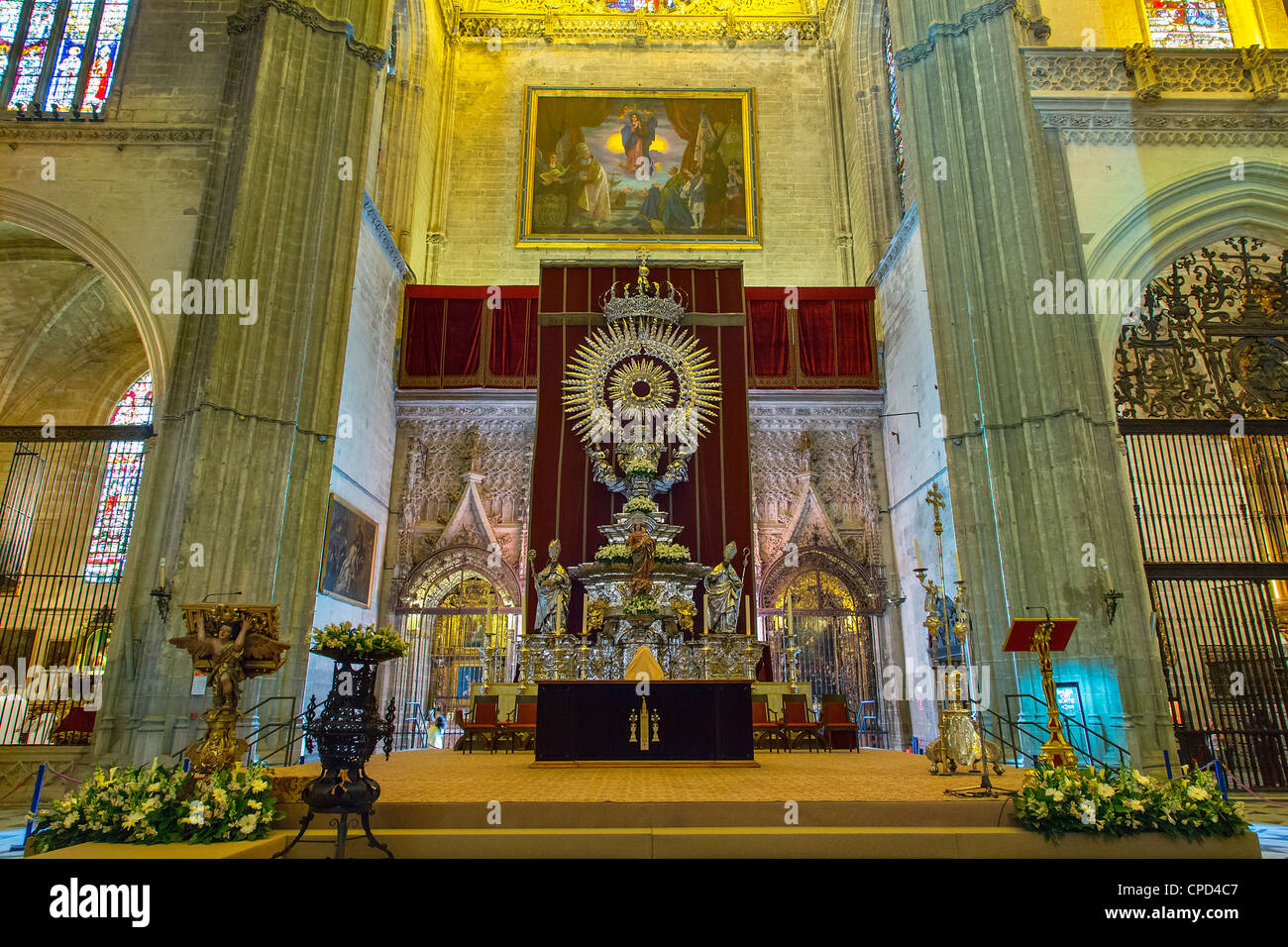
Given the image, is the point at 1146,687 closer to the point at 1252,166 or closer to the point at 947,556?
the point at 947,556

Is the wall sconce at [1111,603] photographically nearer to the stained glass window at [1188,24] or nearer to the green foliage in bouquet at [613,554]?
the green foliage in bouquet at [613,554]

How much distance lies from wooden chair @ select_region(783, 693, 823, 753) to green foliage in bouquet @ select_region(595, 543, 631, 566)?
3.08 m

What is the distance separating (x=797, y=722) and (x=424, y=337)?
9778mm

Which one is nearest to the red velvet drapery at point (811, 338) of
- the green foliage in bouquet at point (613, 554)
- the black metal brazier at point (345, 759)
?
the green foliage in bouquet at point (613, 554)

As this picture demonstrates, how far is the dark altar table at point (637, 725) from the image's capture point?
27.1 ft

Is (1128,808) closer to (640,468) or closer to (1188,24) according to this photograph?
(640,468)

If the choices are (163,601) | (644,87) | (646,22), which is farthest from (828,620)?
(646,22)

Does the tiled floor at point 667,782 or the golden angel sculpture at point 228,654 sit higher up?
the golden angel sculpture at point 228,654

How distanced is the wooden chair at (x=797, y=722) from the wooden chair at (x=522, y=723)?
3.38m

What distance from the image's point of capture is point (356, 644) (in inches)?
194

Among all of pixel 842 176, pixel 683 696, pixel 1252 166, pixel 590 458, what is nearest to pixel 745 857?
pixel 683 696

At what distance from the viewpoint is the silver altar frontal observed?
11602 mm
